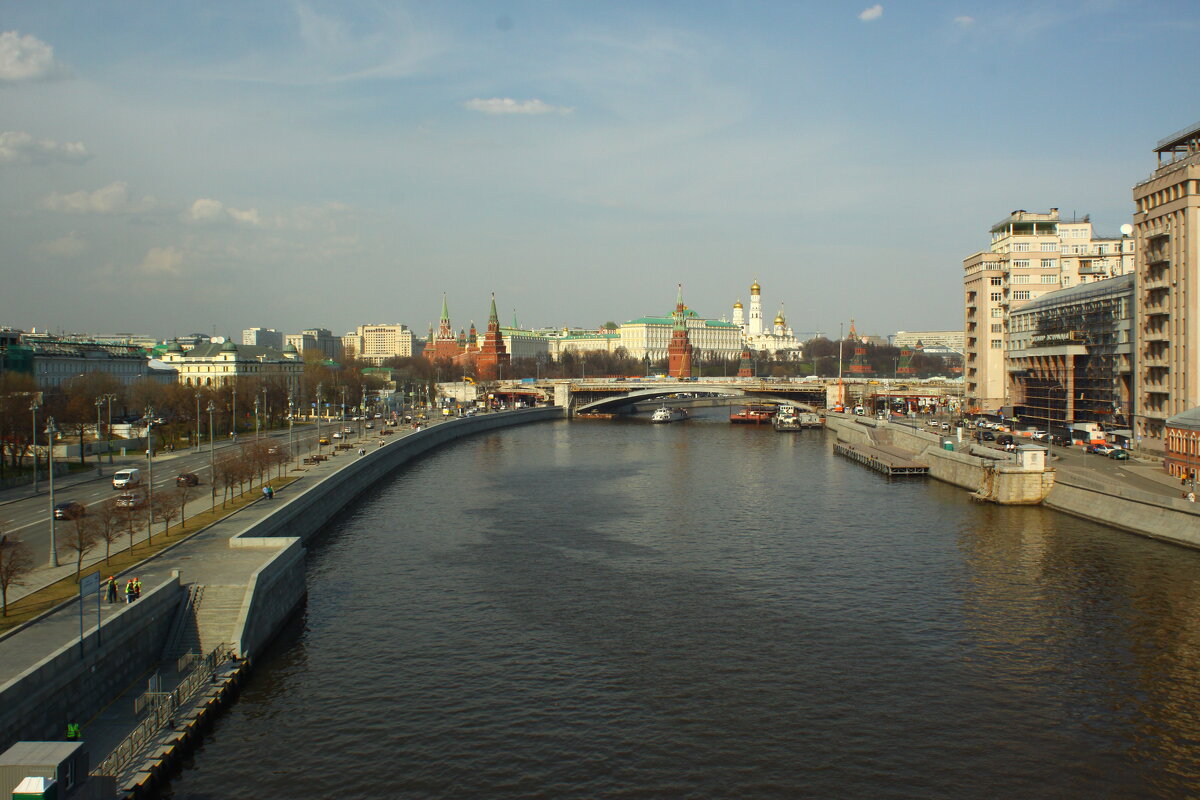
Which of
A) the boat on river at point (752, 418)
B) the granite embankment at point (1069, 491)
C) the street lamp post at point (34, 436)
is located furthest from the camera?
the boat on river at point (752, 418)

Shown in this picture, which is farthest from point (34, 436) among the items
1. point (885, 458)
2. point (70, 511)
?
point (885, 458)

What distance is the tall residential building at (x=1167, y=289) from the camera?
39.3 m

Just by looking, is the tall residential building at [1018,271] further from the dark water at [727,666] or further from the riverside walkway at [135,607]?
the riverside walkway at [135,607]

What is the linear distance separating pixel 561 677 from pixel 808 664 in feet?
17.6

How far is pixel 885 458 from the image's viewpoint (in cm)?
5369

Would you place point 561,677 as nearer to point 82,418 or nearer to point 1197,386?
point 1197,386

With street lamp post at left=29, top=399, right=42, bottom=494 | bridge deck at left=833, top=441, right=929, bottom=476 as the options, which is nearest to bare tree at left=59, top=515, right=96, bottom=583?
street lamp post at left=29, top=399, right=42, bottom=494

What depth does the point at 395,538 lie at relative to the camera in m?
33.6

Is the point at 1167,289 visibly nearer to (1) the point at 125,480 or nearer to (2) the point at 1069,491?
(2) the point at 1069,491

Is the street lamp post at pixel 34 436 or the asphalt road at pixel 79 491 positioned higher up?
the street lamp post at pixel 34 436

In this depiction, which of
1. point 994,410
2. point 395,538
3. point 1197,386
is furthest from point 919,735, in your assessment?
point 994,410

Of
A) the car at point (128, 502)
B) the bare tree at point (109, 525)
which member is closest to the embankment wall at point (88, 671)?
the bare tree at point (109, 525)

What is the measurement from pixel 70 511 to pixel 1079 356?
49885 millimetres

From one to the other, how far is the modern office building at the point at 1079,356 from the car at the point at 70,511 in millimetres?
45937
